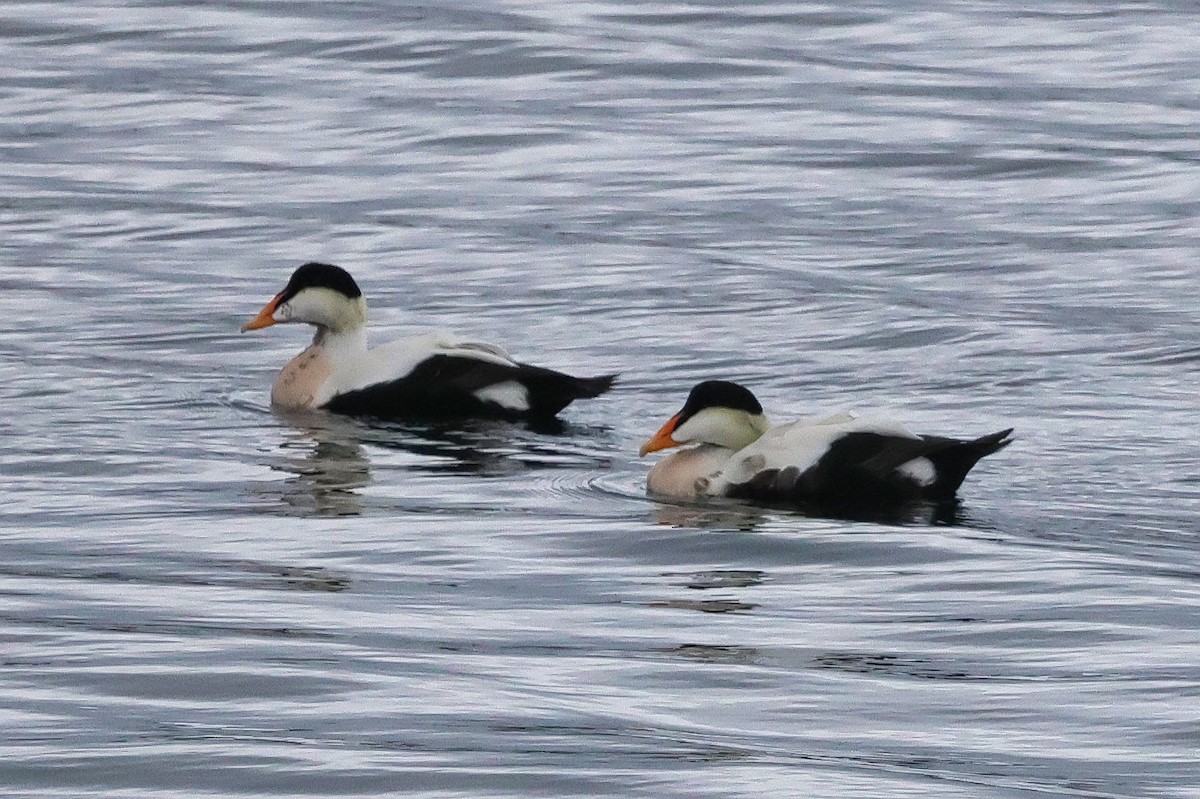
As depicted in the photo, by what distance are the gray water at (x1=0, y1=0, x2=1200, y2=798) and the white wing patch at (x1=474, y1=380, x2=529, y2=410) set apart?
198 mm

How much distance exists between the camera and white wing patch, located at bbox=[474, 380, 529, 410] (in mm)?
11188

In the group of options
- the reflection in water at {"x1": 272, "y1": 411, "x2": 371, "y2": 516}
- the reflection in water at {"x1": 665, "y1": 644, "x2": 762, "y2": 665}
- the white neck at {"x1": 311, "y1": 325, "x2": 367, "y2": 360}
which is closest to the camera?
the reflection in water at {"x1": 665, "y1": 644, "x2": 762, "y2": 665}

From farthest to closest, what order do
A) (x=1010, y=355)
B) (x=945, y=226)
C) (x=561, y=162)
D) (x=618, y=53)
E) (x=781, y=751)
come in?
(x=618, y=53)
(x=561, y=162)
(x=945, y=226)
(x=1010, y=355)
(x=781, y=751)

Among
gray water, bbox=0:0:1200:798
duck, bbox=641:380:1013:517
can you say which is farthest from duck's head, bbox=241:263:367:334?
duck, bbox=641:380:1013:517

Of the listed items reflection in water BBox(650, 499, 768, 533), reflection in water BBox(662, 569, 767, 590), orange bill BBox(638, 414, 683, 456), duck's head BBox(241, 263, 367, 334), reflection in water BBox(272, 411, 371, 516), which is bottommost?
reflection in water BBox(272, 411, 371, 516)

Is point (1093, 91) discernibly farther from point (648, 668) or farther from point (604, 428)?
point (648, 668)

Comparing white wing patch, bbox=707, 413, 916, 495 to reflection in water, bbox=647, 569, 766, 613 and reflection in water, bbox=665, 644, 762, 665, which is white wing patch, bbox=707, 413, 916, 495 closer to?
reflection in water, bbox=647, 569, 766, 613

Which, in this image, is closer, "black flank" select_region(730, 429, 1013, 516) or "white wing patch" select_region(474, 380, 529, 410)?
"black flank" select_region(730, 429, 1013, 516)

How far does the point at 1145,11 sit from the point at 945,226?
29.7 ft

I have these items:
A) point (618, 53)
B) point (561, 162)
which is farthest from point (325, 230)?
point (618, 53)

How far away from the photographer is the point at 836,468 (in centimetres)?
934

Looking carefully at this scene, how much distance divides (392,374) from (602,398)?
936 millimetres

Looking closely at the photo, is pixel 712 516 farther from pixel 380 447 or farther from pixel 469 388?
pixel 469 388

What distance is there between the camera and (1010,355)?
12.4 metres
